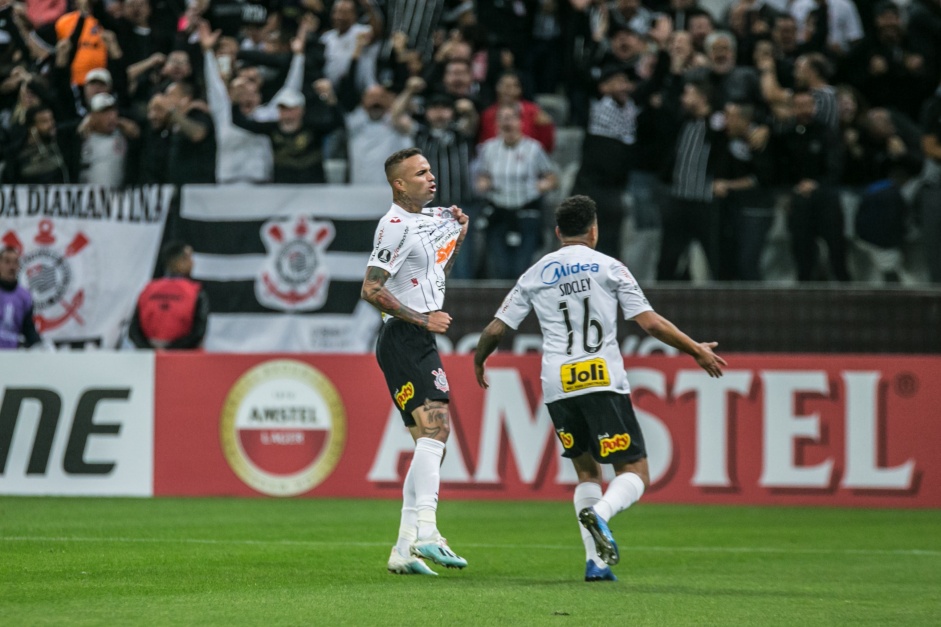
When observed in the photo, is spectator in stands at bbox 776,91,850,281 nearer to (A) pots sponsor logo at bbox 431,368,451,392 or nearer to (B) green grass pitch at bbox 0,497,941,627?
(B) green grass pitch at bbox 0,497,941,627

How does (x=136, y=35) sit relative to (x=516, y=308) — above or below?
above

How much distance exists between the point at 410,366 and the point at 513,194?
708 cm

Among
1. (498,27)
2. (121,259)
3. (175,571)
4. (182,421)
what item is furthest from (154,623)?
(498,27)

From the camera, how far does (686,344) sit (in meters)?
7.92

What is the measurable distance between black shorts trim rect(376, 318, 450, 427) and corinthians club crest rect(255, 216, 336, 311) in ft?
21.8

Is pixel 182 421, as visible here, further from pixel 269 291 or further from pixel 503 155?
pixel 503 155

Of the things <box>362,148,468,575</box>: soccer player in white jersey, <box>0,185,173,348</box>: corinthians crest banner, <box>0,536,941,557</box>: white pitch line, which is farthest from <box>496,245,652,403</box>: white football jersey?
<box>0,185,173,348</box>: corinthians crest banner

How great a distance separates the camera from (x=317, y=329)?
15070mm

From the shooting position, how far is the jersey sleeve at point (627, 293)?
8227mm

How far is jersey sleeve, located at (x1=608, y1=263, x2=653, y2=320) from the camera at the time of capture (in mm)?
8227

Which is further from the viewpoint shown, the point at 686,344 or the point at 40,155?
the point at 40,155

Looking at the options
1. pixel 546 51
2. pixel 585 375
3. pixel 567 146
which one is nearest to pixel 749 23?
pixel 546 51

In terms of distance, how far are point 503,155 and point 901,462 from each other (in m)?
5.09

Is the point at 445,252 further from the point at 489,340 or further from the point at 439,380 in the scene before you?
the point at 439,380
